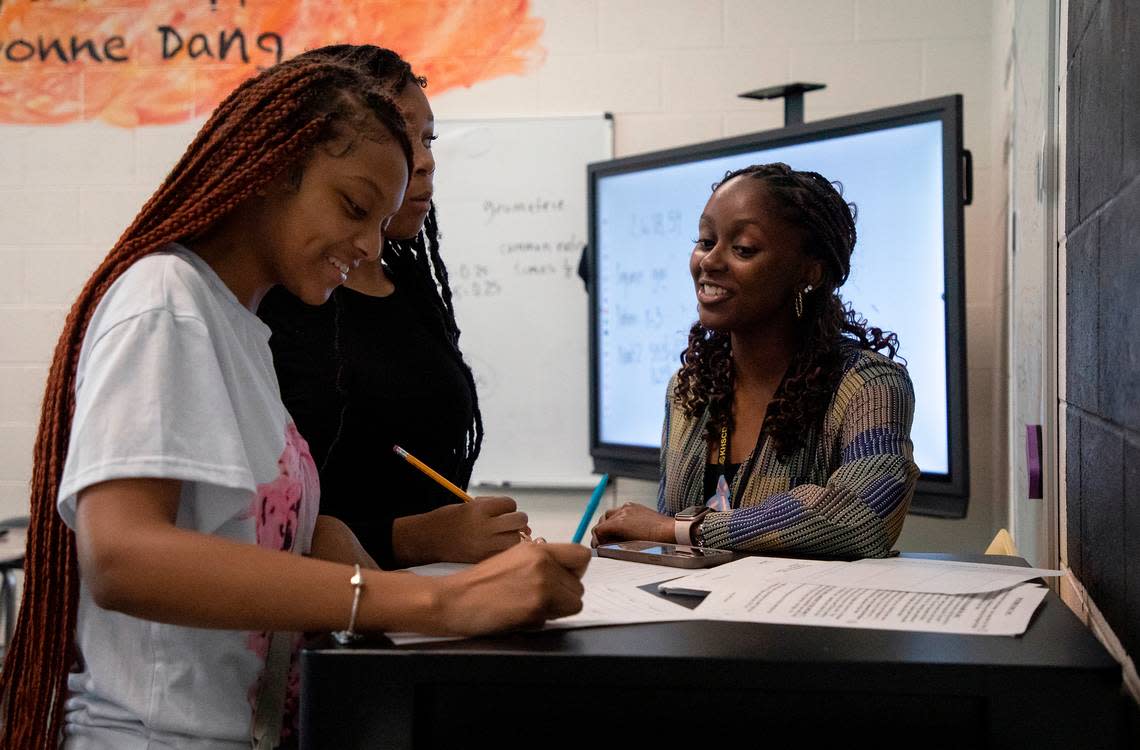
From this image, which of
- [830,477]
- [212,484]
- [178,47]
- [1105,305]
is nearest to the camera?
[212,484]

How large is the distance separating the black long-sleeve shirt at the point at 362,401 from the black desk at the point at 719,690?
56 cm

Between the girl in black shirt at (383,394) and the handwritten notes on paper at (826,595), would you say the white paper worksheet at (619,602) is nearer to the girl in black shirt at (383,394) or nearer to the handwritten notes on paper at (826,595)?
the handwritten notes on paper at (826,595)

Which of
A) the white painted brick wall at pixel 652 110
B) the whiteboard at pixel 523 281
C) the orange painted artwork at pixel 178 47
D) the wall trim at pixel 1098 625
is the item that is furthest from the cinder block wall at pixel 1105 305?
the orange painted artwork at pixel 178 47

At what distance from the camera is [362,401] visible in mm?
1289

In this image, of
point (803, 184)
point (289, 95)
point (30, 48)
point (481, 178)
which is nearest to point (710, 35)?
point (481, 178)

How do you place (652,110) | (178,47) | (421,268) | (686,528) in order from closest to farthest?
(686,528)
(421,268)
(652,110)
(178,47)

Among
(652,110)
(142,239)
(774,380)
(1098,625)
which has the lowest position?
(1098,625)

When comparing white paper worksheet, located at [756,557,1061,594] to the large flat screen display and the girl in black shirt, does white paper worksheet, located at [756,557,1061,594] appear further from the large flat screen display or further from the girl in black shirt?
the large flat screen display

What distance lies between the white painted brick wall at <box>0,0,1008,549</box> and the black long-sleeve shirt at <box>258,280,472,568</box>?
179cm

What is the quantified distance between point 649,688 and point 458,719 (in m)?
0.13

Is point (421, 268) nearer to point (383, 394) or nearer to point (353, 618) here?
point (383, 394)

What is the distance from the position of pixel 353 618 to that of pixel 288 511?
0.73 ft

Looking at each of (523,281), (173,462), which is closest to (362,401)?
(173,462)

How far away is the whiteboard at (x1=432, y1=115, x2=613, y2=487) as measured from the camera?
10.7ft
